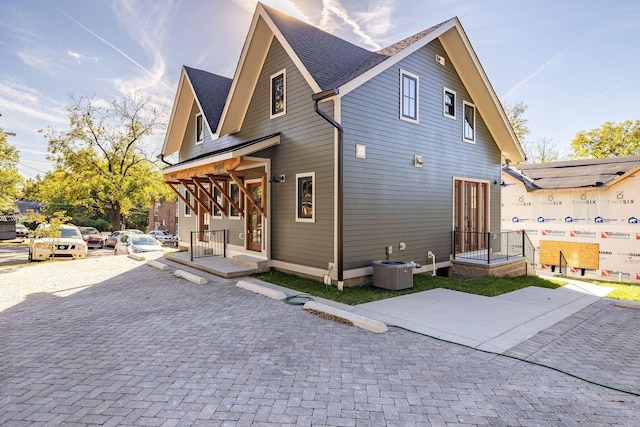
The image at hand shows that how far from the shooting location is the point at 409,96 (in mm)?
9469

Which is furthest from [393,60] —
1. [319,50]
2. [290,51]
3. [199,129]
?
[199,129]

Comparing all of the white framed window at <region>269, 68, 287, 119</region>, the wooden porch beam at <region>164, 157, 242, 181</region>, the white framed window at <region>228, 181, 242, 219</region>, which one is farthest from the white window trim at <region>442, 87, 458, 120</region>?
Result: the white framed window at <region>228, 181, 242, 219</region>

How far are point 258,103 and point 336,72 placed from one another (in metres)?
3.00

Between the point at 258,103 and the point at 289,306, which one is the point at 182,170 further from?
the point at 289,306

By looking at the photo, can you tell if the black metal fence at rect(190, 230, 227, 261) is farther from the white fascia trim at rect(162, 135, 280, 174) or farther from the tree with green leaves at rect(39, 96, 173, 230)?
the tree with green leaves at rect(39, 96, 173, 230)

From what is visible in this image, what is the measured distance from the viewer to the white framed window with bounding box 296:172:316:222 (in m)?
8.48

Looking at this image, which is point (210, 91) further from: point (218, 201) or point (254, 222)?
point (254, 222)

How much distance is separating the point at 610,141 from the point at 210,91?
111ft

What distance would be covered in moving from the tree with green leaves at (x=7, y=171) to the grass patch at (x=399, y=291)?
32.0 meters

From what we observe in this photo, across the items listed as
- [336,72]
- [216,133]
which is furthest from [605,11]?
[216,133]

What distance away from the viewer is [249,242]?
10.8m

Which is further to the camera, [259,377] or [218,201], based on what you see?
[218,201]

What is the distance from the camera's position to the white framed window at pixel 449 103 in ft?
34.9

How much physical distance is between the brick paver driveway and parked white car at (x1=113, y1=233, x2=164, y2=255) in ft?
30.9
